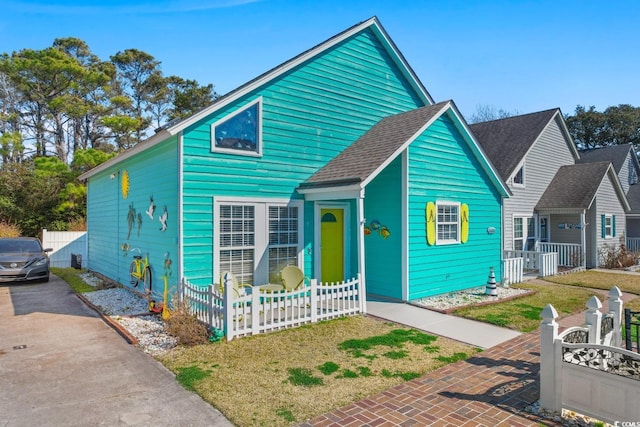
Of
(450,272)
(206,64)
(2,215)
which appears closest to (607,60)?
(450,272)

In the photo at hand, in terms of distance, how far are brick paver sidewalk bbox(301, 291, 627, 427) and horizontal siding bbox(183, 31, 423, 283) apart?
533 cm

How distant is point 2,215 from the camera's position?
22.9m

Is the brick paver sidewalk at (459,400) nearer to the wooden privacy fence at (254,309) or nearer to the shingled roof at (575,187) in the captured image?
the wooden privacy fence at (254,309)

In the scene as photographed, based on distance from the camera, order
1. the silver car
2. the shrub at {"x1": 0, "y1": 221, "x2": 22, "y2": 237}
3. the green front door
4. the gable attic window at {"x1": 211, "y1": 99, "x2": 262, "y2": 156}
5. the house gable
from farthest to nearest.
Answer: the shrub at {"x1": 0, "y1": 221, "x2": 22, "y2": 237}, the house gable, the silver car, the green front door, the gable attic window at {"x1": 211, "y1": 99, "x2": 262, "y2": 156}

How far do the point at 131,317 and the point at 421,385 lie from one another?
675 cm

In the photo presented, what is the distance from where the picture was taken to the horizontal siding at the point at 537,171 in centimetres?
1778

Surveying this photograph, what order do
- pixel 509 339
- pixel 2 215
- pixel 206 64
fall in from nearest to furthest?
pixel 509 339, pixel 206 64, pixel 2 215

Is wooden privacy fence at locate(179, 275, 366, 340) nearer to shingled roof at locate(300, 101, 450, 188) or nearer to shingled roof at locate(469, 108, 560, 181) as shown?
shingled roof at locate(300, 101, 450, 188)

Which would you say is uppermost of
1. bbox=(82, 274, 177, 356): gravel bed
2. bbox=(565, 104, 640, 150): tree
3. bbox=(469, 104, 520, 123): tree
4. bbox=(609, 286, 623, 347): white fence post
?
bbox=(469, 104, 520, 123): tree

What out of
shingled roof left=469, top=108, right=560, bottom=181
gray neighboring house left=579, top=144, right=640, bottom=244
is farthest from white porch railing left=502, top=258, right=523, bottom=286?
gray neighboring house left=579, top=144, right=640, bottom=244

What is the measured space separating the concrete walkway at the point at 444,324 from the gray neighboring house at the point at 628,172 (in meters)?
22.5

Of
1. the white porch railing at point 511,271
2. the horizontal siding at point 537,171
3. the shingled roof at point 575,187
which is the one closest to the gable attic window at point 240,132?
the white porch railing at point 511,271

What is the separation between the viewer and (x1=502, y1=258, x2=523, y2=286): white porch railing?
13.0 metres

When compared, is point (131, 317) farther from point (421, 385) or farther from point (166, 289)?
point (421, 385)
